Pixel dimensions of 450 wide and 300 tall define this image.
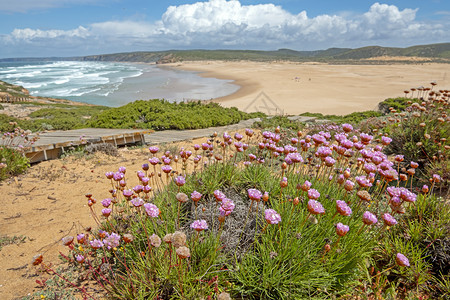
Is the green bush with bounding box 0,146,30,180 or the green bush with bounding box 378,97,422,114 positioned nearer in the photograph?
the green bush with bounding box 0,146,30,180

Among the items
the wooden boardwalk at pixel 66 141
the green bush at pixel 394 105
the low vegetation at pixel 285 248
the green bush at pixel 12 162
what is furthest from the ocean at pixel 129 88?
the low vegetation at pixel 285 248

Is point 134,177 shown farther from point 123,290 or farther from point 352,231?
point 352,231

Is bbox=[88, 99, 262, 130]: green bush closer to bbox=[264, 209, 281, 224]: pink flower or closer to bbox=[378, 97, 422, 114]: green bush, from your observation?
bbox=[378, 97, 422, 114]: green bush

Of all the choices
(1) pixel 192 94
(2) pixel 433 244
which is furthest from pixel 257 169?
(1) pixel 192 94

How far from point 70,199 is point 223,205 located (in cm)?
426

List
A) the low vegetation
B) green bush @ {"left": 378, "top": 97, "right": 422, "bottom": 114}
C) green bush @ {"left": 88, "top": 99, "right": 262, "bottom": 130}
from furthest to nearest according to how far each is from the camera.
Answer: green bush @ {"left": 378, "top": 97, "right": 422, "bottom": 114}, green bush @ {"left": 88, "top": 99, "right": 262, "bottom": 130}, the low vegetation

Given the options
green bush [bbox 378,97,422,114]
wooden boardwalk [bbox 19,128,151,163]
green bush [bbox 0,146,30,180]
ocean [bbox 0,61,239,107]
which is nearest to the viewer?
green bush [bbox 0,146,30,180]

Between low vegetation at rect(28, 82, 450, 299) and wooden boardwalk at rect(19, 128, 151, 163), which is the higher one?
low vegetation at rect(28, 82, 450, 299)

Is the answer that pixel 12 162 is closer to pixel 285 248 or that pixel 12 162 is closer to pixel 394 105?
pixel 285 248

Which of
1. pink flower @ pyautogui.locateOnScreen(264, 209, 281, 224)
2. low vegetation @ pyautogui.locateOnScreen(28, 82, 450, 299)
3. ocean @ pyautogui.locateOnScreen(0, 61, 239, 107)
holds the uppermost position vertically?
pink flower @ pyautogui.locateOnScreen(264, 209, 281, 224)

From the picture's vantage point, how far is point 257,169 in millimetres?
3943

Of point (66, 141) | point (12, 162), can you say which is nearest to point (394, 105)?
point (66, 141)

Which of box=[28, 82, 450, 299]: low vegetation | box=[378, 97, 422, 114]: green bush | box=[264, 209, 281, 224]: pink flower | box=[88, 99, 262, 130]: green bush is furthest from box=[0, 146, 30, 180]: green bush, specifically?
box=[378, 97, 422, 114]: green bush

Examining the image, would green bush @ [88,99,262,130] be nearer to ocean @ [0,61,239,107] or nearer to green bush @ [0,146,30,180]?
green bush @ [0,146,30,180]
